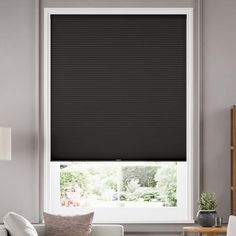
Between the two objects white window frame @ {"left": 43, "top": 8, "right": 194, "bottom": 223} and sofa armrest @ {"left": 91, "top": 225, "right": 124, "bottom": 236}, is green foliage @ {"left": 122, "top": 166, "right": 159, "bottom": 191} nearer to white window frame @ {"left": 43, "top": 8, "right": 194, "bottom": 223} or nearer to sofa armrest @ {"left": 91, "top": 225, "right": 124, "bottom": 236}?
white window frame @ {"left": 43, "top": 8, "right": 194, "bottom": 223}

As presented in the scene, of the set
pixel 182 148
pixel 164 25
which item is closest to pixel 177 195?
pixel 182 148

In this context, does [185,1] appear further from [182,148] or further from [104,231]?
[104,231]

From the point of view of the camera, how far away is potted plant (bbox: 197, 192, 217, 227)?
576 centimetres

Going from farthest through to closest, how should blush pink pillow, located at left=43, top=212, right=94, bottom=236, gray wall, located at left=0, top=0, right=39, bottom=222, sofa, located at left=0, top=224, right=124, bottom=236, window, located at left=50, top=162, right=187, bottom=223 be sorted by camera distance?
window, located at left=50, top=162, right=187, bottom=223 → gray wall, located at left=0, top=0, right=39, bottom=222 → sofa, located at left=0, top=224, right=124, bottom=236 → blush pink pillow, located at left=43, top=212, right=94, bottom=236

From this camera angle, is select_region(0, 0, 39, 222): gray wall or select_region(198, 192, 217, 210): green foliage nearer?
select_region(198, 192, 217, 210): green foliage

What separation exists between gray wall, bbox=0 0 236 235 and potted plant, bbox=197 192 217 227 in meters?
0.30

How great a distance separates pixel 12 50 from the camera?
621cm

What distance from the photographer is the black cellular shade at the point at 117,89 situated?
6.21 meters

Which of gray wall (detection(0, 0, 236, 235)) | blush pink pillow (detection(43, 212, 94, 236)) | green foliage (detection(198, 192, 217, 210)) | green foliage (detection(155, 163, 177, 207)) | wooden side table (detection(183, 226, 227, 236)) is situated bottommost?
wooden side table (detection(183, 226, 227, 236))

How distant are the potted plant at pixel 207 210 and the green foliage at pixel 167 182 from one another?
0.51m

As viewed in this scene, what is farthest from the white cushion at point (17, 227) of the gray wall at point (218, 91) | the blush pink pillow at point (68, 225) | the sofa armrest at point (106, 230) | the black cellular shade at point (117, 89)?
the gray wall at point (218, 91)

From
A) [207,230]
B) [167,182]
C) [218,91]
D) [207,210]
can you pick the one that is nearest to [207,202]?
[207,210]

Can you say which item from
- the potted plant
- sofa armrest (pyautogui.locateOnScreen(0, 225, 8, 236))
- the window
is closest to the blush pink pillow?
sofa armrest (pyautogui.locateOnScreen(0, 225, 8, 236))

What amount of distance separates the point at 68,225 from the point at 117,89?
1566mm
